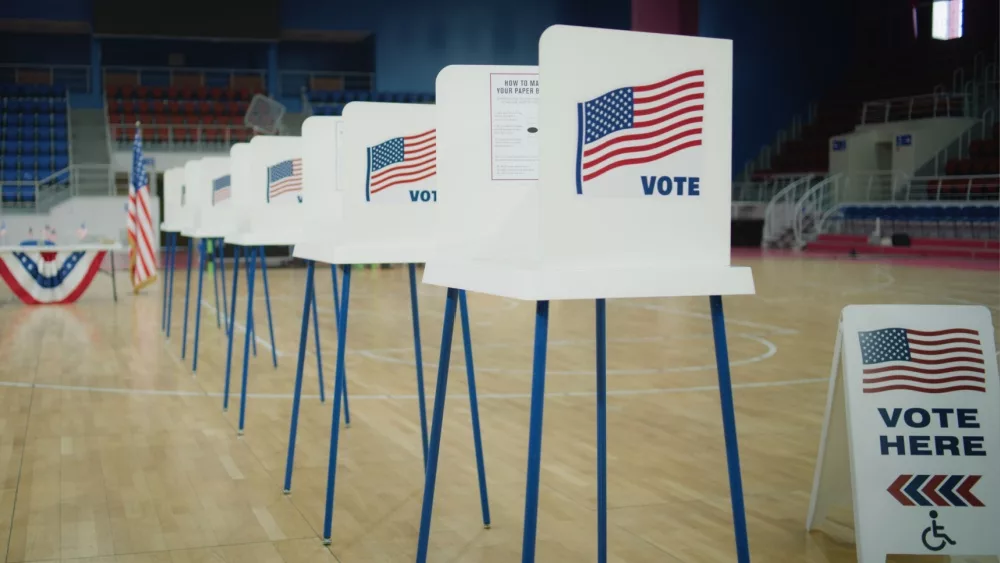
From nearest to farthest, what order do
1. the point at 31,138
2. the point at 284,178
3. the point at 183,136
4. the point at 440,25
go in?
1. the point at 284,178
2. the point at 31,138
3. the point at 183,136
4. the point at 440,25

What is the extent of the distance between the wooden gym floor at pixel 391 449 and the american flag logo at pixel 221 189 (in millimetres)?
1105

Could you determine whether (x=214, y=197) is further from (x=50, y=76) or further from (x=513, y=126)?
(x=50, y=76)

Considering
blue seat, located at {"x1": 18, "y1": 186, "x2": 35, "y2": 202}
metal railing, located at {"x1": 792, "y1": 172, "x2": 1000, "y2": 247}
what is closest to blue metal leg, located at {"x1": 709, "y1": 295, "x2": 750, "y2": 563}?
metal railing, located at {"x1": 792, "y1": 172, "x2": 1000, "y2": 247}

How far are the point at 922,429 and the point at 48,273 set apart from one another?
1080 cm

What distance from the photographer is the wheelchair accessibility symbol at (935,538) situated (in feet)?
9.32

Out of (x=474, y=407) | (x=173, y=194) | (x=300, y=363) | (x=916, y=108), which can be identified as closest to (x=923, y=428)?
(x=474, y=407)

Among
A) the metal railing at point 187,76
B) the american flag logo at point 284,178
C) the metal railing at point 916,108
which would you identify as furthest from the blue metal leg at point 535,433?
the metal railing at point 187,76

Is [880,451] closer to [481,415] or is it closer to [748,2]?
[481,415]

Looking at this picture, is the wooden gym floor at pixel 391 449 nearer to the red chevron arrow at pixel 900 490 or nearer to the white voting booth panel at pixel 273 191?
the red chevron arrow at pixel 900 490

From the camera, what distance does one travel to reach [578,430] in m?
5.06

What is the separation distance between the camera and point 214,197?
22.4 feet

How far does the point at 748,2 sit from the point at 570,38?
2544 cm

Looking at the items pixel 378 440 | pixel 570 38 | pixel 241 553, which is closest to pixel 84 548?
pixel 241 553

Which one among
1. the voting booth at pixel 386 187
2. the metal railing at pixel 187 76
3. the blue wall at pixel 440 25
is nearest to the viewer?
the voting booth at pixel 386 187
